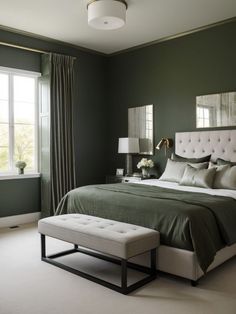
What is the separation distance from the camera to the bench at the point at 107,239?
279 cm

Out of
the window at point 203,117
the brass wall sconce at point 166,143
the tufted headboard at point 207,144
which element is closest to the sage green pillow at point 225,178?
the tufted headboard at point 207,144

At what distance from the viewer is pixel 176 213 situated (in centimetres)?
299

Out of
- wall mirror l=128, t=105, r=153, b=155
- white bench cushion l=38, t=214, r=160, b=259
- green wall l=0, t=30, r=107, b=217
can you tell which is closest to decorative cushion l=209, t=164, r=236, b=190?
white bench cushion l=38, t=214, r=160, b=259

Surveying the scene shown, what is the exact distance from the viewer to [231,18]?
4715 millimetres

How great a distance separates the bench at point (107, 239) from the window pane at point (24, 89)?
2.64 m

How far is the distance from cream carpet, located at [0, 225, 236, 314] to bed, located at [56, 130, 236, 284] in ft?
0.47

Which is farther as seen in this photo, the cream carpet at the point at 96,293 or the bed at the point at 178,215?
the bed at the point at 178,215

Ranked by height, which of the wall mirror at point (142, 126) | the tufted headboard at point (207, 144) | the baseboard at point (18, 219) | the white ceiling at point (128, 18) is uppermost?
the white ceiling at point (128, 18)

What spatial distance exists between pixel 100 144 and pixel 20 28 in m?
2.54

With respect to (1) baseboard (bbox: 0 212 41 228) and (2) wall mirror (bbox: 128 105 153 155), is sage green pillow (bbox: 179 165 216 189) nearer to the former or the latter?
(2) wall mirror (bbox: 128 105 153 155)

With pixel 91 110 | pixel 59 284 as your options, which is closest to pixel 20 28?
pixel 91 110

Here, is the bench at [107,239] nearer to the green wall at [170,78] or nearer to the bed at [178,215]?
the bed at [178,215]

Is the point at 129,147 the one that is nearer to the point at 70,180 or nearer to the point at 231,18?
the point at 70,180

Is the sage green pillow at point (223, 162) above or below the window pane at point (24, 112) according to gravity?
below
